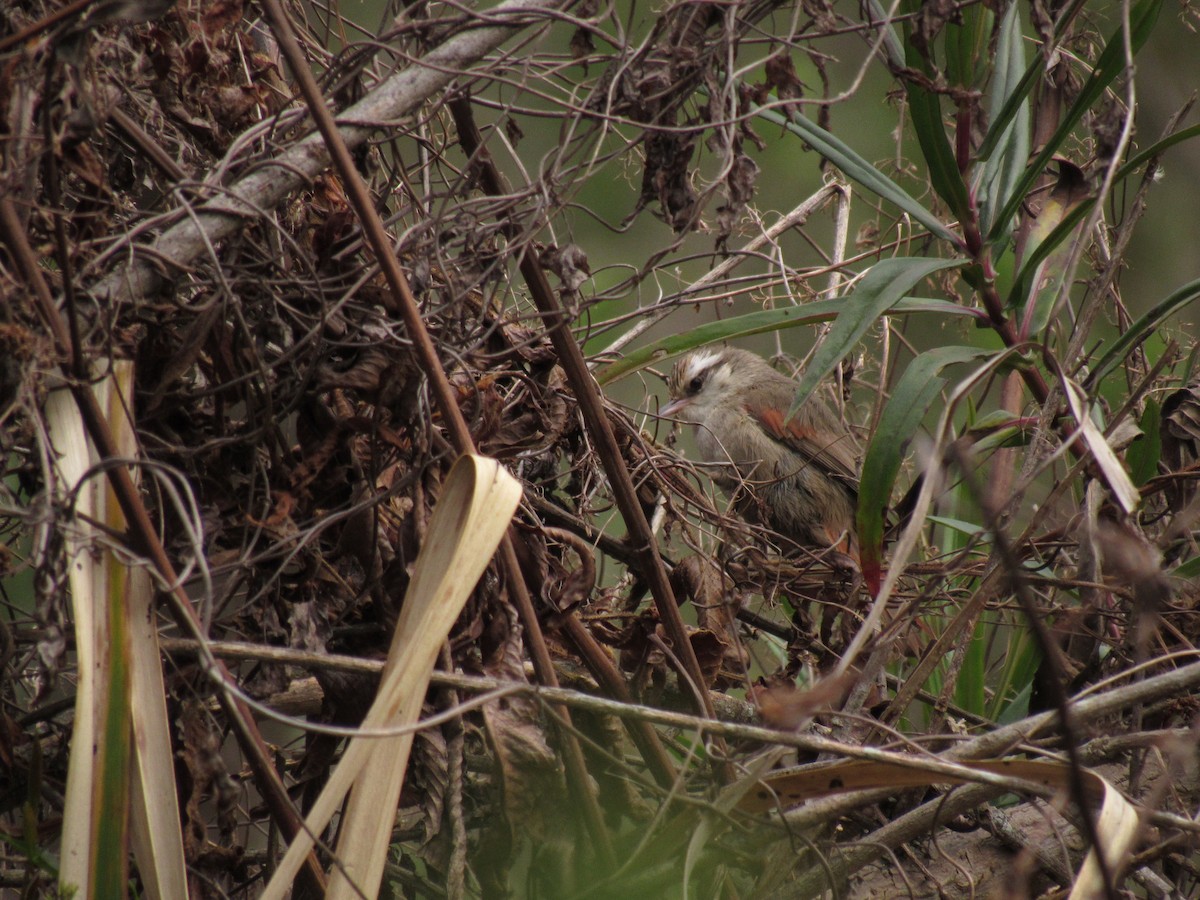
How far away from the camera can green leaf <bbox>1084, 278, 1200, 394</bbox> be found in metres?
2.85

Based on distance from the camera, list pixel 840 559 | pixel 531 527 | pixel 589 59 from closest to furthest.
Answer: pixel 589 59
pixel 531 527
pixel 840 559

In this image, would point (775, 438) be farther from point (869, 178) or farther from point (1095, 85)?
point (1095, 85)

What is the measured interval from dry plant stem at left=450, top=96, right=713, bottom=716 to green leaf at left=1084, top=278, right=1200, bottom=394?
1282 mm

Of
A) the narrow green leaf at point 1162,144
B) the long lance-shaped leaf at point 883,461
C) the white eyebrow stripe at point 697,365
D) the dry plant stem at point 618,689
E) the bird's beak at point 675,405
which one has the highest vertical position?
the narrow green leaf at point 1162,144

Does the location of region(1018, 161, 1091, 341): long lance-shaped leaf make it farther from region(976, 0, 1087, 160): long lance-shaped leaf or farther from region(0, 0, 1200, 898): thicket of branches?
region(976, 0, 1087, 160): long lance-shaped leaf

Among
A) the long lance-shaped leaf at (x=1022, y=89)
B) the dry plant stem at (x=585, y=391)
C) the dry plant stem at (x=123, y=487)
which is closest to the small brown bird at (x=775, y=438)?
the long lance-shaped leaf at (x=1022, y=89)

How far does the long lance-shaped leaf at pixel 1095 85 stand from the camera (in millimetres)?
2729

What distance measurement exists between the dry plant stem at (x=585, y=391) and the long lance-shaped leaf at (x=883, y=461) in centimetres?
57

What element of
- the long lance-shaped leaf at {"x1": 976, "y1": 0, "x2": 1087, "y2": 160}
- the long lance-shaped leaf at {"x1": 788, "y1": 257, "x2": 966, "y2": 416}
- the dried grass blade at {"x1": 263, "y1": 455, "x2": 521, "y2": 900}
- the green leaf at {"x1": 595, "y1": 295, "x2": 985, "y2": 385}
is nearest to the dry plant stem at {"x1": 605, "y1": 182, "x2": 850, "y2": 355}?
the green leaf at {"x1": 595, "y1": 295, "x2": 985, "y2": 385}

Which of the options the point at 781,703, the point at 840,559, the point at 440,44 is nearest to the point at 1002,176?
the point at 840,559

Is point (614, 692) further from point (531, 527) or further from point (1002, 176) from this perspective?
point (1002, 176)

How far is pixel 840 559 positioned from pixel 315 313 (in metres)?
1.74

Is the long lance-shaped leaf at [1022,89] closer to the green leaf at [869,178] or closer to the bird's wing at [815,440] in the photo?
the green leaf at [869,178]

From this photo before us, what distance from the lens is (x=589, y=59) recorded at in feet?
6.97
